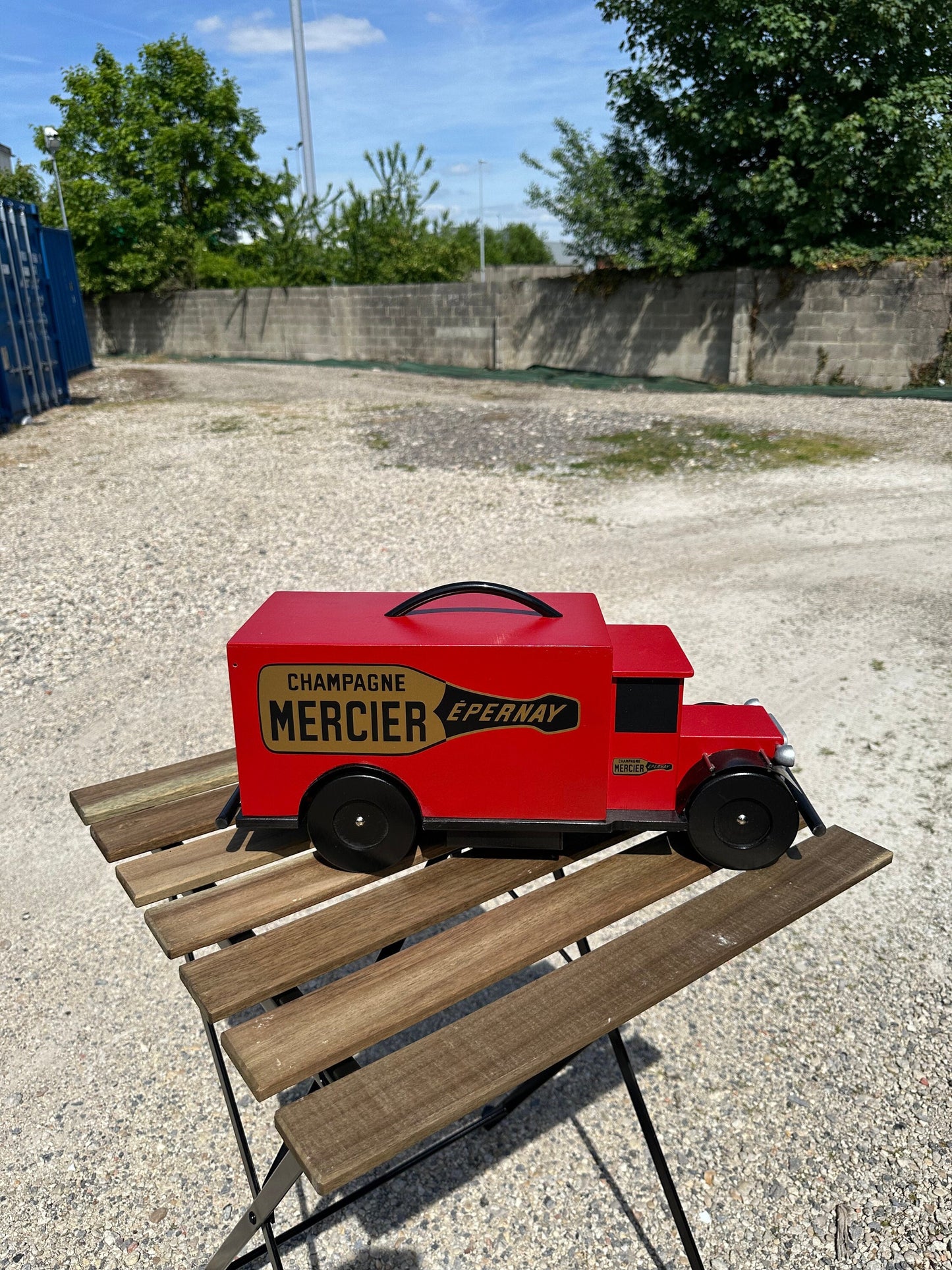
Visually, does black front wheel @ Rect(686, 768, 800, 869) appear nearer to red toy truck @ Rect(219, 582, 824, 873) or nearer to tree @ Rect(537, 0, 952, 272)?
red toy truck @ Rect(219, 582, 824, 873)

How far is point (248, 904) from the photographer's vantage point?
179 cm

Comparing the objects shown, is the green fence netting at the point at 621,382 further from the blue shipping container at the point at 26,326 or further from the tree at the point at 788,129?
the blue shipping container at the point at 26,326

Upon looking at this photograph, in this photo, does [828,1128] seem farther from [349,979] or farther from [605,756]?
[349,979]

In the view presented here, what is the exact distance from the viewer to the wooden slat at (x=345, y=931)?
1581 millimetres

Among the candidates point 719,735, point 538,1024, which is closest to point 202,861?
point 538,1024

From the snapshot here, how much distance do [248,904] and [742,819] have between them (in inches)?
40.5

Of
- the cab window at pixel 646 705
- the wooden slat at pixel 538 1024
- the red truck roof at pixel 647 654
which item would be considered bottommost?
the wooden slat at pixel 538 1024

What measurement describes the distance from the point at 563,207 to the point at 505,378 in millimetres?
3333

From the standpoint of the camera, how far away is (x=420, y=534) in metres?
7.70

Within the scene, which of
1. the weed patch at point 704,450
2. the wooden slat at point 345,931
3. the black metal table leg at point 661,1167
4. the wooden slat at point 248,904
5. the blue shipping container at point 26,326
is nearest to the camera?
the wooden slat at point 345,931

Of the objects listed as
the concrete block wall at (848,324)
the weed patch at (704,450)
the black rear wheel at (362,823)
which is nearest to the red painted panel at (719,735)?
the black rear wheel at (362,823)

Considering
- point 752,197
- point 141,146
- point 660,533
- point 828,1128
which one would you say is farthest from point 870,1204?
point 141,146

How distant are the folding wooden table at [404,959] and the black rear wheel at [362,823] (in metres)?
0.05

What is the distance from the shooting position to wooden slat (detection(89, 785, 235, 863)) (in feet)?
6.78
